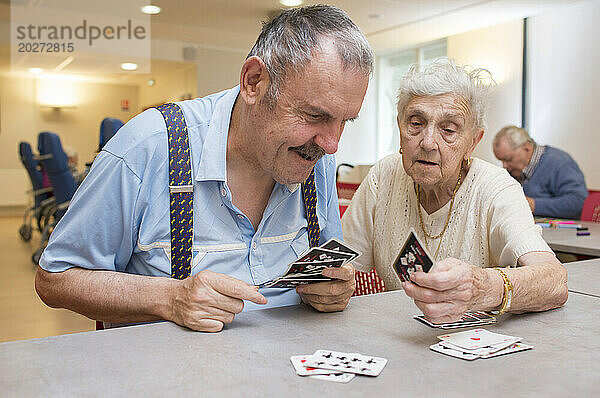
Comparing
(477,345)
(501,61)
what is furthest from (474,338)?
(501,61)

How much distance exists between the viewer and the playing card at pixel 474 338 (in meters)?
1.09

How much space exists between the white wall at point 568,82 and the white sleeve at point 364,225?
246 inches

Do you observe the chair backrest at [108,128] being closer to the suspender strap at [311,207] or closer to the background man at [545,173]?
the background man at [545,173]

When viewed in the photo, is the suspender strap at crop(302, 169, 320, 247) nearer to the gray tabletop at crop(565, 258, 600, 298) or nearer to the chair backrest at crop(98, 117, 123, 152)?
the gray tabletop at crop(565, 258, 600, 298)

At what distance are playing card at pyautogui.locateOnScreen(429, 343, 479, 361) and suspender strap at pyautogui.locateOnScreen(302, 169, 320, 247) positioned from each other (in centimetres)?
59

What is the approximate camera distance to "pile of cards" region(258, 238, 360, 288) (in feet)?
3.85

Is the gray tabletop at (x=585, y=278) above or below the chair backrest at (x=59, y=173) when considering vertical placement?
below

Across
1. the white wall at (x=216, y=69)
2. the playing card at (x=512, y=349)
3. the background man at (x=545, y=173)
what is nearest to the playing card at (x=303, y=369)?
the playing card at (x=512, y=349)

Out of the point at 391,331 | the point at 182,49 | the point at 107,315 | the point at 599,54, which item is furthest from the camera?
the point at 182,49

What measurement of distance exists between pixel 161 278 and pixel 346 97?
0.57m

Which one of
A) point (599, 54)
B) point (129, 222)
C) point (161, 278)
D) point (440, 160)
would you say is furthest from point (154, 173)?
point (599, 54)

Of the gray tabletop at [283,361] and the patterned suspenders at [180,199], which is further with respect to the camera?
the patterned suspenders at [180,199]

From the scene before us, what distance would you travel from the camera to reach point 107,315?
4.26 feet

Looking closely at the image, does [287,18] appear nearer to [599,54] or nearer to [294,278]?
[294,278]
